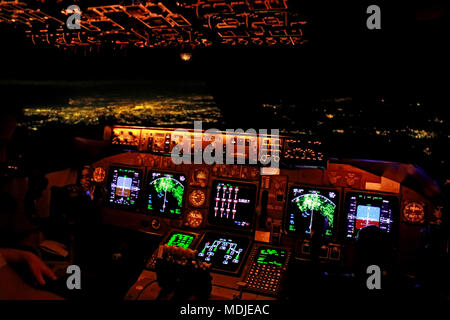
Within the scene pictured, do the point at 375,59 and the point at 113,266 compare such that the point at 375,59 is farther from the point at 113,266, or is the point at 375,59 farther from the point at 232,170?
the point at 113,266

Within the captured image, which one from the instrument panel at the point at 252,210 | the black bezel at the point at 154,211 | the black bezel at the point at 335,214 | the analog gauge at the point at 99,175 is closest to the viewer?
the instrument panel at the point at 252,210

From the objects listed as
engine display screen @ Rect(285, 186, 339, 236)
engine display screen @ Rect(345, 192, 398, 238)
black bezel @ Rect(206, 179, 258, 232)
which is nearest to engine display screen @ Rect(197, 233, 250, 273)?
black bezel @ Rect(206, 179, 258, 232)

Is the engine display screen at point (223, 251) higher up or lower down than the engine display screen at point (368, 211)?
lower down

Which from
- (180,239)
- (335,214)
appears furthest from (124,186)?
(335,214)

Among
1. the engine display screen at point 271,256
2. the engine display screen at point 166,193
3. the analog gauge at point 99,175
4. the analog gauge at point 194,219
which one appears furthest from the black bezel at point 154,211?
the engine display screen at point 271,256

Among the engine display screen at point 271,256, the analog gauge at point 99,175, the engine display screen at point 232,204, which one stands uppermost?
the analog gauge at point 99,175

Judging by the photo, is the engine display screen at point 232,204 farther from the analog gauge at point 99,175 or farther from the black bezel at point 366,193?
the analog gauge at point 99,175

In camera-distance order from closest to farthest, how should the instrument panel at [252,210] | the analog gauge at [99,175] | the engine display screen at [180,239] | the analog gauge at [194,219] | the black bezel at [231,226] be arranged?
1. the instrument panel at [252,210]
2. the engine display screen at [180,239]
3. the black bezel at [231,226]
4. the analog gauge at [194,219]
5. the analog gauge at [99,175]
